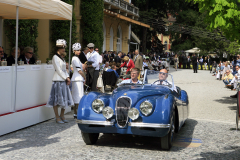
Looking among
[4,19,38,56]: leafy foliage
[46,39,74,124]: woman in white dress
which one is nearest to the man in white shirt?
[46,39,74,124]: woman in white dress

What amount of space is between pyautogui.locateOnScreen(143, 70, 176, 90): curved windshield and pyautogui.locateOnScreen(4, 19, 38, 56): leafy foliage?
8.36 meters

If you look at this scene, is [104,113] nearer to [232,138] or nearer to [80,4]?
[232,138]

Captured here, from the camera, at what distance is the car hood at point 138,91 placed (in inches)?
240

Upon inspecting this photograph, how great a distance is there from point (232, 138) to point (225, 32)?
211 inches

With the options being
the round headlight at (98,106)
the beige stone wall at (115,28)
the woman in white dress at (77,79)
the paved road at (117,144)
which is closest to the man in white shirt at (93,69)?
the woman in white dress at (77,79)

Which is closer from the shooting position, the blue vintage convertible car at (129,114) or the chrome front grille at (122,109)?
the blue vintage convertible car at (129,114)

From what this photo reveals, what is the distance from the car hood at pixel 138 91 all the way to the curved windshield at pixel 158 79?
264 millimetres

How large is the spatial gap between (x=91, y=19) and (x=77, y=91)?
15303mm

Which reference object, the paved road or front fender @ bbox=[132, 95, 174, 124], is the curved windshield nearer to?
the paved road

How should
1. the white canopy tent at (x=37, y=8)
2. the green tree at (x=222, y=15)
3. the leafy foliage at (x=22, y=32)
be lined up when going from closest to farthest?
the white canopy tent at (x=37, y=8), the green tree at (x=222, y=15), the leafy foliage at (x=22, y=32)

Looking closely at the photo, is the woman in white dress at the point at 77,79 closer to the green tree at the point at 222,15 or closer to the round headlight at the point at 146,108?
the round headlight at the point at 146,108

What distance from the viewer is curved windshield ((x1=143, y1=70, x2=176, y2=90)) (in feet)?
23.6

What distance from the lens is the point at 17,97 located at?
7824 mm

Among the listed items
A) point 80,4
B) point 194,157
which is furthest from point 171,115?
point 80,4
